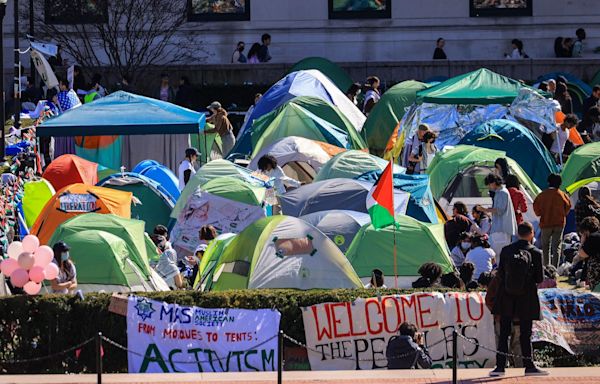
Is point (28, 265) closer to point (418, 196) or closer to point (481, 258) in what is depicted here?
point (481, 258)

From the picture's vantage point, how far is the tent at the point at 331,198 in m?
23.3

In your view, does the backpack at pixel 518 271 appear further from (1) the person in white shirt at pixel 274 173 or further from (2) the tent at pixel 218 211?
(1) the person in white shirt at pixel 274 173

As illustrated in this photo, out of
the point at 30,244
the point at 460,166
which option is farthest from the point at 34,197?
the point at 30,244

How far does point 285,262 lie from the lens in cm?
1991

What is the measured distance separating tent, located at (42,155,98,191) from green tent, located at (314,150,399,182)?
408 centimetres

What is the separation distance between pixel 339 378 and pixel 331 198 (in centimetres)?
769

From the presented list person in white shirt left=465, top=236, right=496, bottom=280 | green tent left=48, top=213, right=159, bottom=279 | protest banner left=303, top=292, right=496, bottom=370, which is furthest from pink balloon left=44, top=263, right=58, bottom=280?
person in white shirt left=465, top=236, right=496, bottom=280

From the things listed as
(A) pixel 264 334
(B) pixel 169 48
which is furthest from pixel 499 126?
(B) pixel 169 48

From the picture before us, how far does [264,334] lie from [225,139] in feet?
47.4

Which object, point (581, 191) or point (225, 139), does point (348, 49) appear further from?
point (581, 191)

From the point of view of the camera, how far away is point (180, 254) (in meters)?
23.8

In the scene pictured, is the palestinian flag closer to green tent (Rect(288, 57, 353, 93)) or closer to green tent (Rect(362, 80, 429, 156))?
green tent (Rect(362, 80, 429, 156))

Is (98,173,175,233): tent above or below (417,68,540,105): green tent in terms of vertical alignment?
below

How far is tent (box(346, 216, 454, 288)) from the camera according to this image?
20.6 m
